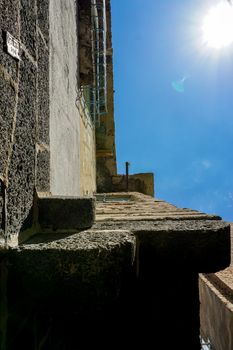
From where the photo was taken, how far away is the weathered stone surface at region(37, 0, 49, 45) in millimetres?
1655

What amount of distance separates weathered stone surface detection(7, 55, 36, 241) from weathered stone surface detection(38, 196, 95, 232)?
8 centimetres

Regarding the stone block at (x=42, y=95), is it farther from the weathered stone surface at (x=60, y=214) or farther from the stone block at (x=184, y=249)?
the stone block at (x=184, y=249)

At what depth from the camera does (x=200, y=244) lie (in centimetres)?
131

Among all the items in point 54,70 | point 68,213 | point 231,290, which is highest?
point 54,70

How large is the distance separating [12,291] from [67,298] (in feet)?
0.55

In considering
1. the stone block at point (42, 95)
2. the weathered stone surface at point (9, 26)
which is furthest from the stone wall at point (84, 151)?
the weathered stone surface at point (9, 26)

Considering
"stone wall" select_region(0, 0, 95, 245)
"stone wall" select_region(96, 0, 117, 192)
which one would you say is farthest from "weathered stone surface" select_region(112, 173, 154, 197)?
"stone wall" select_region(0, 0, 95, 245)

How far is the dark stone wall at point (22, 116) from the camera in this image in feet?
3.64

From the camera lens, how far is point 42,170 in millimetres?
1570

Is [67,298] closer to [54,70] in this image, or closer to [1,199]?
[1,199]

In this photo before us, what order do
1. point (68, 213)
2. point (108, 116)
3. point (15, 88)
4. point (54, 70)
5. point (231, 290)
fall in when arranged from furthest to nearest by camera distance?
point (108, 116) → point (231, 290) → point (54, 70) → point (68, 213) → point (15, 88)

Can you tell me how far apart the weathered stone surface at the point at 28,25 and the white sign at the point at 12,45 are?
125mm

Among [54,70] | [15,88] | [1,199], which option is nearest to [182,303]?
[1,199]

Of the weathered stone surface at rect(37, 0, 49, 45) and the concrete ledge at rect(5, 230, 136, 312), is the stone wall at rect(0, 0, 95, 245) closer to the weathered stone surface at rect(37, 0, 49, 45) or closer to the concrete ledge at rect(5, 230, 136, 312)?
the weathered stone surface at rect(37, 0, 49, 45)
